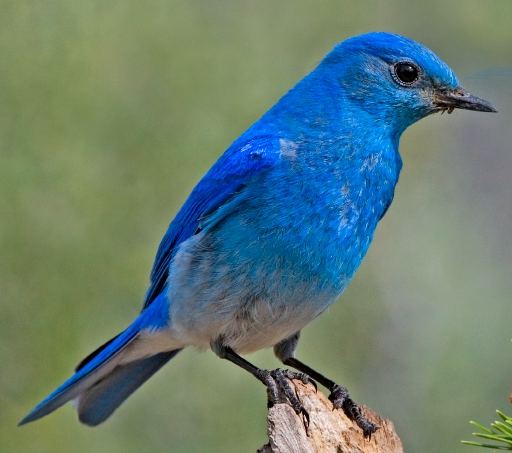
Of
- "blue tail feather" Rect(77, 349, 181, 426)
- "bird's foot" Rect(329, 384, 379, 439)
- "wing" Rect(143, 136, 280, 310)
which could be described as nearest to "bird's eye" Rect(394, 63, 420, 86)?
"wing" Rect(143, 136, 280, 310)

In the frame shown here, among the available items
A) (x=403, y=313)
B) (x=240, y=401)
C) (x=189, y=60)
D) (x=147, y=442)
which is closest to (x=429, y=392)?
(x=403, y=313)

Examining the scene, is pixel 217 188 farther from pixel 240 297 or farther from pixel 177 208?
pixel 177 208

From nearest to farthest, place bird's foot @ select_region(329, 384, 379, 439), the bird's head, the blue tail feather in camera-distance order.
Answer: bird's foot @ select_region(329, 384, 379, 439), the bird's head, the blue tail feather

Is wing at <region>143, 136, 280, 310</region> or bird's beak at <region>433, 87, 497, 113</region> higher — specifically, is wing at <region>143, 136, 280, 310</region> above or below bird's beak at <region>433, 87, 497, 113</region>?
below

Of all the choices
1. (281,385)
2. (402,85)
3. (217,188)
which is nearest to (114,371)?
(217,188)

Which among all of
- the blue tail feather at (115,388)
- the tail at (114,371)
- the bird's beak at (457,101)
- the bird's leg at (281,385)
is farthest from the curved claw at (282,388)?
the bird's beak at (457,101)

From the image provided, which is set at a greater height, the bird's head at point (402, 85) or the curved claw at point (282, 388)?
the bird's head at point (402, 85)

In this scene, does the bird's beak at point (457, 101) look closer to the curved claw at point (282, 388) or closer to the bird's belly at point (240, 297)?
the bird's belly at point (240, 297)

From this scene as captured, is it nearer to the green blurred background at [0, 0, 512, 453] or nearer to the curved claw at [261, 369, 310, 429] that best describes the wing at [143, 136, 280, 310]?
the green blurred background at [0, 0, 512, 453]
